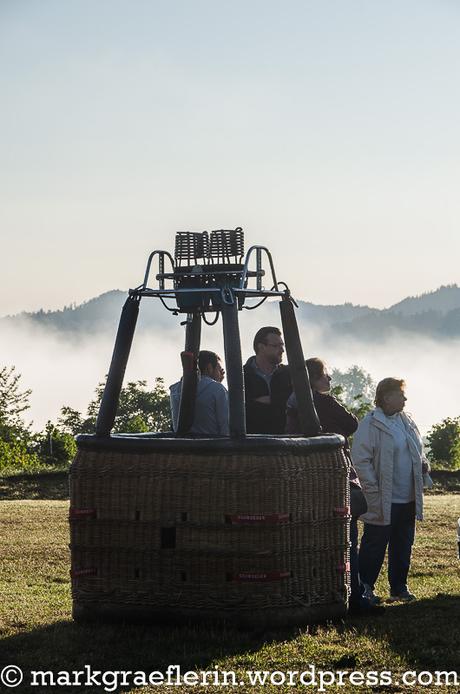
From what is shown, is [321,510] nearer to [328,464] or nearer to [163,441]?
[328,464]

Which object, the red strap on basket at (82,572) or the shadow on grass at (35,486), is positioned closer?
the red strap on basket at (82,572)

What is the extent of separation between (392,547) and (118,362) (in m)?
2.52

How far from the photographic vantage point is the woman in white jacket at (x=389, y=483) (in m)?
8.27

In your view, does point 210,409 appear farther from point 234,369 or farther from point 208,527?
point 208,527

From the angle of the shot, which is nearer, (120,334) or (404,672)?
(404,672)

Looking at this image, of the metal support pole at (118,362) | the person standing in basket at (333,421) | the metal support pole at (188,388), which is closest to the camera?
the metal support pole at (118,362)

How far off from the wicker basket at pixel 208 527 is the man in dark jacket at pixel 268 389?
125 centimetres

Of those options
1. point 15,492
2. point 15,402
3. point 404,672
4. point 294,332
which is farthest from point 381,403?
point 15,402

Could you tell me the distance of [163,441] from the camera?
6.69 m

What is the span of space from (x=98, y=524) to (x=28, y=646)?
0.78 meters

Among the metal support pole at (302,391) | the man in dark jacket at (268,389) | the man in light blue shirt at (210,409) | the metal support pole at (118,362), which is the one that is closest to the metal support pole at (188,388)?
the man in light blue shirt at (210,409)

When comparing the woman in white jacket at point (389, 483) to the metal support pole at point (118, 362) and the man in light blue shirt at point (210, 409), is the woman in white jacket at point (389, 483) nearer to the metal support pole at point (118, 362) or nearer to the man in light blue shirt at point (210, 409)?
the man in light blue shirt at point (210, 409)

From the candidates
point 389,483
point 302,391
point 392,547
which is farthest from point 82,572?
point 392,547

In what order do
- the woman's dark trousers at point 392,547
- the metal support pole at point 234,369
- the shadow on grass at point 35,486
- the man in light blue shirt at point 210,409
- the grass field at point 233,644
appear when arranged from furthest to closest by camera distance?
A: the shadow on grass at point 35,486 < the woman's dark trousers at point 392,547 < the man in light blue shirt at point 210,409 < the metal support pole at point 234,369 < the grass field at point 233,644
